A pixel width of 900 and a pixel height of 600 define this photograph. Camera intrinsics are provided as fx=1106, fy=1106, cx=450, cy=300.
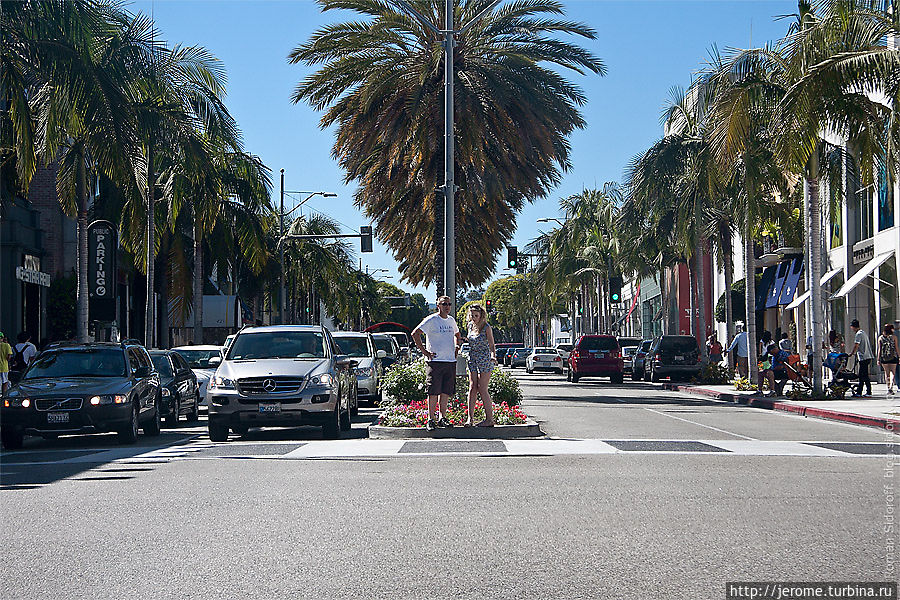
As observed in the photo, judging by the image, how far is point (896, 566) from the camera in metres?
6.81

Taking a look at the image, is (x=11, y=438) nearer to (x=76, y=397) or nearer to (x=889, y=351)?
(x=76, y=397)

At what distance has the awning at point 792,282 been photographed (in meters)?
44.9

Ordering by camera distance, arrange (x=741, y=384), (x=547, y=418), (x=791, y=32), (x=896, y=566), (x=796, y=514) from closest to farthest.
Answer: (x=896, y=566) → (x=796, y=514) → (x=547, y=418) → (x=791, y=32) → (x=741, y=384)

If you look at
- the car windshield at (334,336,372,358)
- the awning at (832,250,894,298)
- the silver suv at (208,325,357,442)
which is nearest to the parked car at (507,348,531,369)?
the awning at (832,250,894,298)

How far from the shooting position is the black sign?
32.5m

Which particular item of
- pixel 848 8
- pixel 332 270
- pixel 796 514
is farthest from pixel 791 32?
pixel 332 270

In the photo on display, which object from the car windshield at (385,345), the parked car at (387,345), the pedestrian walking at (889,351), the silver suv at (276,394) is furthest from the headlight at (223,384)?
the pedestrian walking at (889,351)

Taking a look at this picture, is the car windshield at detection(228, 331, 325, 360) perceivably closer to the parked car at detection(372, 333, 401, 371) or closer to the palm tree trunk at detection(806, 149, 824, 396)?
the parked car at detection(372, 333, 401, 371)

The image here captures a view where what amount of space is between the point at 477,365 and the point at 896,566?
32.1ft

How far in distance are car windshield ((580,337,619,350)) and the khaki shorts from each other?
27702 mm

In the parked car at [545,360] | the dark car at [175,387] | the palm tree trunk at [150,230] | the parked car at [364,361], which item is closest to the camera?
the dark car at [175,387]

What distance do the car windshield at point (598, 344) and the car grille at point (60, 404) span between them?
2907cm

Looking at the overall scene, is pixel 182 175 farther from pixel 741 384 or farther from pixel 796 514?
pixel 796 514

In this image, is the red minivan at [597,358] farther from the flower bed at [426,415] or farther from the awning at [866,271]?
the flower bed at [426,415]
